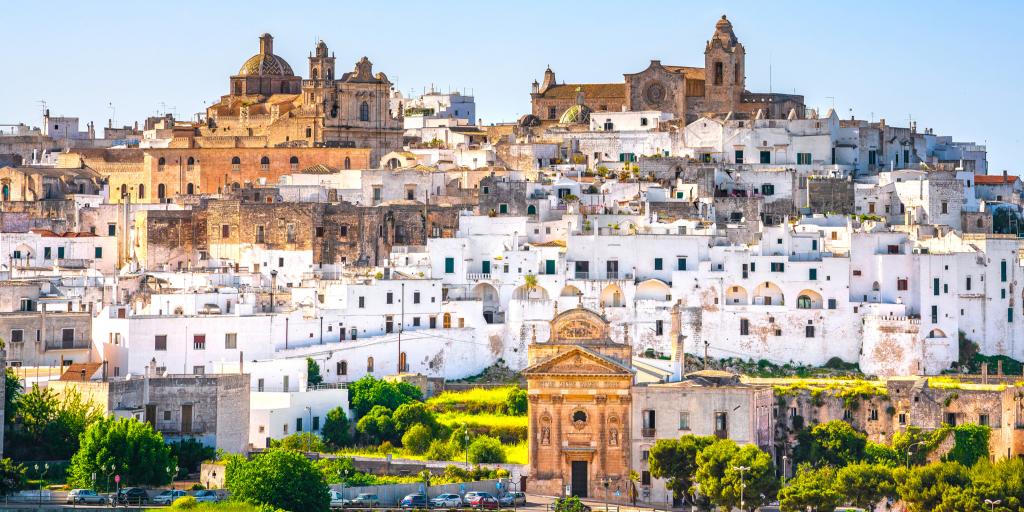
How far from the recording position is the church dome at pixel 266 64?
9988cm

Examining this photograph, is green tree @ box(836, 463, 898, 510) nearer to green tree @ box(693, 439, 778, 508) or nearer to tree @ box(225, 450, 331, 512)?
green tree @ box(693, 439, 778, 508)

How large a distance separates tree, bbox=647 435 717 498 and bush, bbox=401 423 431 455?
6.85 metres

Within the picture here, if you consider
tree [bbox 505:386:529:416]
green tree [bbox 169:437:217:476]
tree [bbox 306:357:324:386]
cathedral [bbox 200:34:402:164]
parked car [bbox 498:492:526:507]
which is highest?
cathedral [bbox 200:34:402:164]

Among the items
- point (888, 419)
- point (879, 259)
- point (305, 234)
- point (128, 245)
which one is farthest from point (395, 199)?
point (888, 419)

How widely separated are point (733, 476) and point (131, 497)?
1450cm

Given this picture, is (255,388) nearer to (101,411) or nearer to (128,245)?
(101,411)

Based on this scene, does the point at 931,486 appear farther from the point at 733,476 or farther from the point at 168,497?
the point at 168,497

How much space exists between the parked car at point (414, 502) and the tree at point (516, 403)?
1024 cm

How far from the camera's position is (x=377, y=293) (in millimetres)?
73875

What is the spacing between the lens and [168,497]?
5744 cm

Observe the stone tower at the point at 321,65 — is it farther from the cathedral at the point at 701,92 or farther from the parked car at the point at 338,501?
the parked car at the point at 338,501

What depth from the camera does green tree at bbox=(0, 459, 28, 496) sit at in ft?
186

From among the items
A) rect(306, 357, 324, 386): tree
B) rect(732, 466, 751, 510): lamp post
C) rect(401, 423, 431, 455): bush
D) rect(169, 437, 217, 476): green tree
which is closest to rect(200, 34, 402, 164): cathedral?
rect(306, 357, 324, 386): tree

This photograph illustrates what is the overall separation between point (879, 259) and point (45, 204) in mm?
30698
